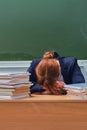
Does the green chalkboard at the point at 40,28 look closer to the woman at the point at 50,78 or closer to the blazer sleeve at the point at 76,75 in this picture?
the blazer sleeve at the point at 76,75

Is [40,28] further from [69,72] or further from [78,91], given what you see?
[78,91]

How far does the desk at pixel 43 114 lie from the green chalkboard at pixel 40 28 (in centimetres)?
156

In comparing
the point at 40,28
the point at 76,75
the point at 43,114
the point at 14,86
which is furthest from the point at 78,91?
the point at 40,28

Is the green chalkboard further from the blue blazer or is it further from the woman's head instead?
the woman's head

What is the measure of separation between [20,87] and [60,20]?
1.61 meters

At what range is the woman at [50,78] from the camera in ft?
7.11

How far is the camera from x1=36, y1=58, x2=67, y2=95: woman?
2168mm

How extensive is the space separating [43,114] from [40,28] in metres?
1.69

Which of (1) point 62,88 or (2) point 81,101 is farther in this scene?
(1) point 62,88

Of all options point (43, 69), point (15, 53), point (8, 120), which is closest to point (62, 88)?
point (43, 69)

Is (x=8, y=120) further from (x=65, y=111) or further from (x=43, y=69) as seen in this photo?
(x=43, y=69)

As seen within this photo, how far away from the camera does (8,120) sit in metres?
1.71

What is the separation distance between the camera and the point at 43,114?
170 centimetres

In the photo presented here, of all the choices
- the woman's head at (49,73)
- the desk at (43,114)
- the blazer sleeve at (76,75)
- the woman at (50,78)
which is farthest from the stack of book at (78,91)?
the blazer sleeve at (76,75)
